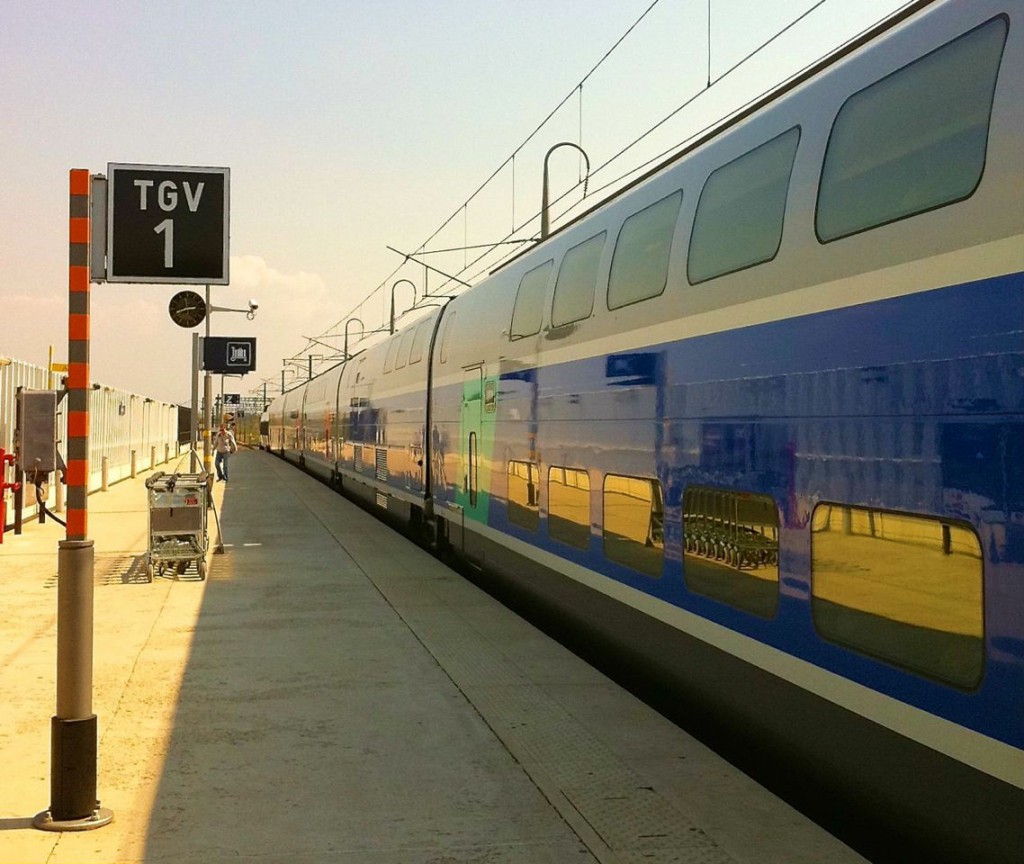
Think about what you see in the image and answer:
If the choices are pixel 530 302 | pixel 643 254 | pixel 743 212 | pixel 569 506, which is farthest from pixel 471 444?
pixel 743 212

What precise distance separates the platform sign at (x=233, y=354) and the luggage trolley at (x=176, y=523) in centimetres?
717

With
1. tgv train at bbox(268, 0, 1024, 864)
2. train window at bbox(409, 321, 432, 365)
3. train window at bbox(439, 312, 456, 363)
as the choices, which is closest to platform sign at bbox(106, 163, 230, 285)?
tgv train at bbox(268, 0, 1024, 864)

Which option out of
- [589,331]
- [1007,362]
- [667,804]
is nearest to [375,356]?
[589,331]

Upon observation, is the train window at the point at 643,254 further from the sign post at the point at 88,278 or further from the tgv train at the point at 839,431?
the sign post at the point at 88,278

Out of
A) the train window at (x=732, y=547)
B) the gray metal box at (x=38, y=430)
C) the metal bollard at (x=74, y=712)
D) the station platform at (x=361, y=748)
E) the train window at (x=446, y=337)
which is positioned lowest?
the station platform at (x=361, y=748)

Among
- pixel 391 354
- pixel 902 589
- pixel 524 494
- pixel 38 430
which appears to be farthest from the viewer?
pixel 391 354

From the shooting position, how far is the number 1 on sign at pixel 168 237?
210 inches

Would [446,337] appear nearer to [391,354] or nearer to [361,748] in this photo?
[391,354]

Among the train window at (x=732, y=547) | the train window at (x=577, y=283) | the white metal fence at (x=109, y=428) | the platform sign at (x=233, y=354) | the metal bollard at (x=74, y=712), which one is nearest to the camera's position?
the metal bollard at (x=74, y=712)

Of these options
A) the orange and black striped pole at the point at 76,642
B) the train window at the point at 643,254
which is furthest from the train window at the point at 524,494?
the orange and black striped pole at the point at 76,642

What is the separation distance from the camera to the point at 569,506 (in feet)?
27.2

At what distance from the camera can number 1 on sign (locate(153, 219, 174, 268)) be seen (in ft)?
17.5

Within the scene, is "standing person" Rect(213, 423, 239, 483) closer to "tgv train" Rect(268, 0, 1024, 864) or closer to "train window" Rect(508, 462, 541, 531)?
"train window" Rect(508, 462, 541, 531)

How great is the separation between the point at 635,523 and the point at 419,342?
30.1 feet
